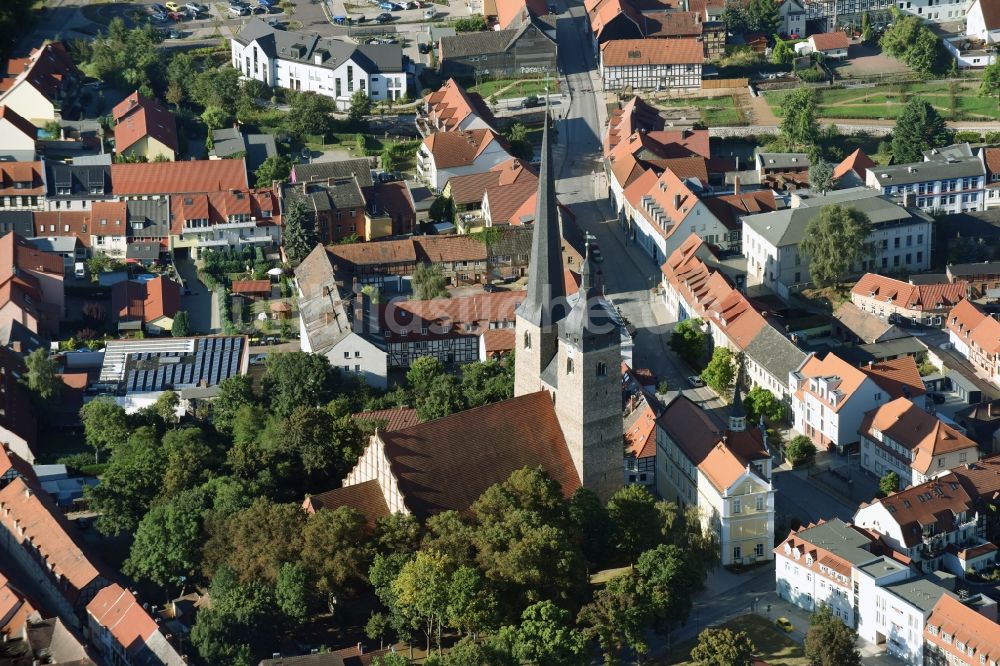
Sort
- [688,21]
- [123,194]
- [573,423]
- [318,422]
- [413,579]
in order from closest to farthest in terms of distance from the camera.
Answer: [413,579], [573,423], [318,422], [123,194], [688,21]

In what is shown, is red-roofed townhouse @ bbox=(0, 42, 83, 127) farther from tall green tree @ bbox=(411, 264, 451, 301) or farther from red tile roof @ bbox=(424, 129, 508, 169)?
tall green tree @ bbox=(411, 264, 451, 301)

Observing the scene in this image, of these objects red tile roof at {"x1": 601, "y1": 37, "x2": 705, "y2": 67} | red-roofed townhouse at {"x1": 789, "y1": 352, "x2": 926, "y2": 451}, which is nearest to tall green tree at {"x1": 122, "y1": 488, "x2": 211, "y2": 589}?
red-roofed townhouse at {"x1": 789, "y1": 352, "x2": 926, "y2": 451}

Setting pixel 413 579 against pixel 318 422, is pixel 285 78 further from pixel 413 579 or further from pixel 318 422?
pixel 413 579

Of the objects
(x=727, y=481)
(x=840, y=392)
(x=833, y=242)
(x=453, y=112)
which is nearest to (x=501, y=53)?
(x=453, y=112)

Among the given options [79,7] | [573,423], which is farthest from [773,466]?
[79,7]

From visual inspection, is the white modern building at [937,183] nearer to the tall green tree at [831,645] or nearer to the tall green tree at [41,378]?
the tall green tree at [831,645]

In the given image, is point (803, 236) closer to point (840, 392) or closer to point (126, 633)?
point (840, 392)

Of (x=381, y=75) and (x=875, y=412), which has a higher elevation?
(x=381, y=75)
